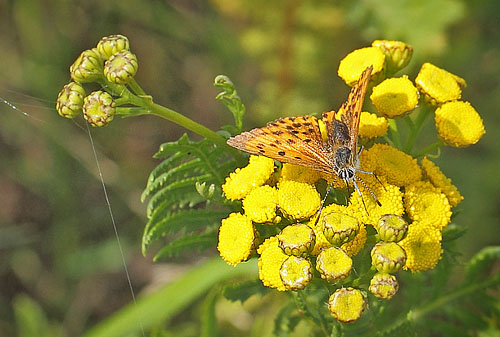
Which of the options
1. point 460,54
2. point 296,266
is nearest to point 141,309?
point 296,266

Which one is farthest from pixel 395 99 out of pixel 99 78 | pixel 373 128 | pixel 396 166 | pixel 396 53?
pixel 99 78

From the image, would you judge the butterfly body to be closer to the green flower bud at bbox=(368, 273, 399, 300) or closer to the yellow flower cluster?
the yellow flower cluster

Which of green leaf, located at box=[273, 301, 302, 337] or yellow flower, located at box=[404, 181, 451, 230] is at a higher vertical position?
yellow flower, located at box=[404, 181, 451, 230]

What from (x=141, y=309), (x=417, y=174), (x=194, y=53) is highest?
(x=417, y=174)

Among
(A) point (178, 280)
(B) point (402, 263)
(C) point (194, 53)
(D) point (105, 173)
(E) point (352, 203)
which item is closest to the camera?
(B) point (402, 263)

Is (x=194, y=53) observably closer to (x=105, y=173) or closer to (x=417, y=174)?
(x=105, y=173)

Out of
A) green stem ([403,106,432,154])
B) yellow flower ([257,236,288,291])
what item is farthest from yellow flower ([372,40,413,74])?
yellow flower ([257,236,288,291])
